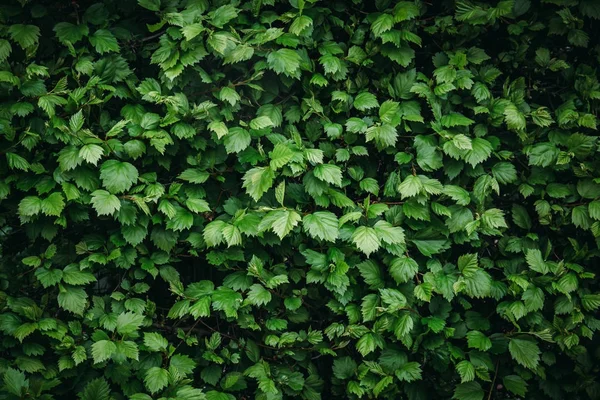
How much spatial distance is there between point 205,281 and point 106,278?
1.93 feet

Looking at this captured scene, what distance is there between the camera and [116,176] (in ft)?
8.91

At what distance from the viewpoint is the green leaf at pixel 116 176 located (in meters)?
2.71

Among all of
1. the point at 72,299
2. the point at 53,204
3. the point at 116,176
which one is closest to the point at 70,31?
the point at 116,176

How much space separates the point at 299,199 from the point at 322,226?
24 cm

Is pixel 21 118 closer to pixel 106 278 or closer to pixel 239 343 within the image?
pixel 106 278

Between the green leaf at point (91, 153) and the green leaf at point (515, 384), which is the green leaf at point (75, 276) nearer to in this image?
the green leaf at point (91, 153)

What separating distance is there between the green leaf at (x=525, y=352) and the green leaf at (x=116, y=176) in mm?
2321

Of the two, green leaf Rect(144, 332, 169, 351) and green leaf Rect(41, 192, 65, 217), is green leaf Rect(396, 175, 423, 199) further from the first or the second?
green leaf Rect(41, 192, 65, 217)

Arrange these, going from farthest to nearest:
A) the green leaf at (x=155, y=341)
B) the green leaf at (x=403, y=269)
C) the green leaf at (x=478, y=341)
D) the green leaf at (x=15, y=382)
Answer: the green leaf at (x=478, y=341) → the green leaf at (x=403, y=269) → the green leaf at (x=155, y=341) → the green leaf at (x=15, y=382)

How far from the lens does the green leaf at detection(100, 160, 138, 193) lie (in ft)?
8.89

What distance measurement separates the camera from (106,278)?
3.06 meters

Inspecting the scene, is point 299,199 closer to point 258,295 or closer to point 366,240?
point 366,240

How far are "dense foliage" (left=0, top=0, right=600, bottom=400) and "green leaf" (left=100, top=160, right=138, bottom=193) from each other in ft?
0.03

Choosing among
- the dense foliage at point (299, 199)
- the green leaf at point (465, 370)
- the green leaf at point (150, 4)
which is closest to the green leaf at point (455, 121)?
the dense foliage at point (299, 199)
